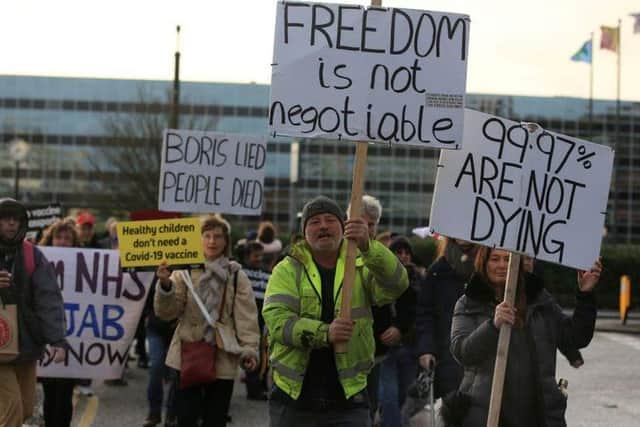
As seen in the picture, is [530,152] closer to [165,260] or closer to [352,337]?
[352,337]

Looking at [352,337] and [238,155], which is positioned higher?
[238,155]

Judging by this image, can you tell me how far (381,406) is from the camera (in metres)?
8.69

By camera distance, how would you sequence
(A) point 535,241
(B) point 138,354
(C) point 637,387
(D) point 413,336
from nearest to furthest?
(A) point 535,241, (D) point 413,336, (C) point 637,387, (B) point 138,354

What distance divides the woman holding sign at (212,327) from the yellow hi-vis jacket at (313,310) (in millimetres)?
2204

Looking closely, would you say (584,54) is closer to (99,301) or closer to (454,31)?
(99,301)

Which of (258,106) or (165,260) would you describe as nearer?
(165,260)

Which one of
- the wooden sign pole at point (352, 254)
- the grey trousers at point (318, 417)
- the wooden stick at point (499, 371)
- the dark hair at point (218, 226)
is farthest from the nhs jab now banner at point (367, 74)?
the dark hair at point (218, 226)

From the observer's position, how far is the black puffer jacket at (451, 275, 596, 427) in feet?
18.3

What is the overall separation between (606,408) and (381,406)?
411cm

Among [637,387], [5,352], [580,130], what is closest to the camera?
[5,352]

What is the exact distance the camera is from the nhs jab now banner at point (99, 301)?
10164 millimetres

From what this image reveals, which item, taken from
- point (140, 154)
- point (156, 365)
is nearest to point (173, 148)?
point (156, 365)

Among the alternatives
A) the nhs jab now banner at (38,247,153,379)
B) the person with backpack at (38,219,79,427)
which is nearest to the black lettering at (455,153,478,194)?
the person with backpack at (38,219,79,427)

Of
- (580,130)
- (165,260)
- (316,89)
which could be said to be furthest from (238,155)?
(580,130)
